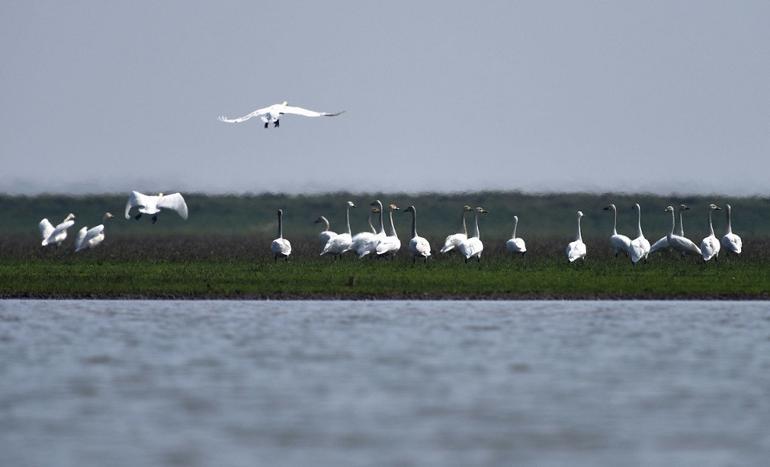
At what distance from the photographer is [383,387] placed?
62.5 feet

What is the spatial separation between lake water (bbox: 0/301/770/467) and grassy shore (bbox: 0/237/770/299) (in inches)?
123

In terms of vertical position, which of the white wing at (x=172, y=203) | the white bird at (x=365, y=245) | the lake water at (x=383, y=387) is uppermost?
the white wing at (x=172, y=203)

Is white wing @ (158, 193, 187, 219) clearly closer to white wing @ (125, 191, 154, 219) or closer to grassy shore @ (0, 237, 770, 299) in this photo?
white wing @ (125, 191, 154, 219)

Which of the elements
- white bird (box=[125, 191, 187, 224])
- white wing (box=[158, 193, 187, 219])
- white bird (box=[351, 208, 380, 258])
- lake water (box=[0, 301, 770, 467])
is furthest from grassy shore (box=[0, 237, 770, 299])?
lake water (box=[0, 301, 770, 467])

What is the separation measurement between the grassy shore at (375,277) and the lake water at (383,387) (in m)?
3.11

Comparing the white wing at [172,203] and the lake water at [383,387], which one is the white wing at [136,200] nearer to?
the white wing at [172,203]

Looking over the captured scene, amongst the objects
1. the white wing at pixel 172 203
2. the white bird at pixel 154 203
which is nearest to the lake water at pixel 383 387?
the white bird at pixel 154 203

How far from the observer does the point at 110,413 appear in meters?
17.2

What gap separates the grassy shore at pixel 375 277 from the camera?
32.2 meters

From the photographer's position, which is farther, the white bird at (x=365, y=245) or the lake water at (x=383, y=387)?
the white bird at (x=365, y=245)

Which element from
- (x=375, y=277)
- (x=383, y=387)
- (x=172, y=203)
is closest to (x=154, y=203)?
(x=172, y=203)

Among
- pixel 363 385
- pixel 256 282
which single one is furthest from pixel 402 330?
pixel 256 282

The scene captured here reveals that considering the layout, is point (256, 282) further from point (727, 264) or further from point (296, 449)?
point (296, 449)

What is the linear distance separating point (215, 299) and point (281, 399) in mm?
13638
